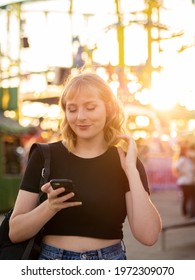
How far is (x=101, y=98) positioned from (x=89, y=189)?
31 cm

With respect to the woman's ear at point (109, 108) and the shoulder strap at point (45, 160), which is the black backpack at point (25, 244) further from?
the woman's ear at point (109, 108)

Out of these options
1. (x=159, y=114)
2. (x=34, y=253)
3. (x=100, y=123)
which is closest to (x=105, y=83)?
(x=100, y=123)

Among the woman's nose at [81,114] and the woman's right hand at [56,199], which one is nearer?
the woman's right hand at [56,199]

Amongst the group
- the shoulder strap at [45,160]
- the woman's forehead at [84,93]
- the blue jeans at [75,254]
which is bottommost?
the blue jeans at [75,254]

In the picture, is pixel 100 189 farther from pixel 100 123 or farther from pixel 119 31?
pixel 119 31

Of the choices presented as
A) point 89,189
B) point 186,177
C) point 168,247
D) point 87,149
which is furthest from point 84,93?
point 186,177

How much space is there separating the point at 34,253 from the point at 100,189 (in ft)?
0.98

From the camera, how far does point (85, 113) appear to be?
6.01ft

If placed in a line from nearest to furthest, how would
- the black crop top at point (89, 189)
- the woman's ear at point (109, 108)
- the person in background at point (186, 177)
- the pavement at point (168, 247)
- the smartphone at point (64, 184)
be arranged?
the smartphone at point (64, 184) → the black crop top at point (89, 189) → the woman's ear at point (109, 108) → the pavement at point (168, 247) → the person in background at point (186, 177)

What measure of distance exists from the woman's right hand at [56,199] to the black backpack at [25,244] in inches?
4.0

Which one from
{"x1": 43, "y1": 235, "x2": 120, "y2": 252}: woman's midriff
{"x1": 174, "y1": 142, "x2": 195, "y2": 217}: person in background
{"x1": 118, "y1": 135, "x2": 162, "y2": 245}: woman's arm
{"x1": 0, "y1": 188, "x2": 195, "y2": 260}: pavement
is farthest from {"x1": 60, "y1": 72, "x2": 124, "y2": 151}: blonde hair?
{"x1": 174, "y1": 142, "x2": 195, "y2": 217}: person in background

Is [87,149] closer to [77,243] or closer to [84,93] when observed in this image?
[84,93]

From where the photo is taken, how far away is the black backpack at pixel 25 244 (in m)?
1.78

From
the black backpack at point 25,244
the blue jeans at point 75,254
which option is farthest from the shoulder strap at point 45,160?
the blue jeans at point 75,254
